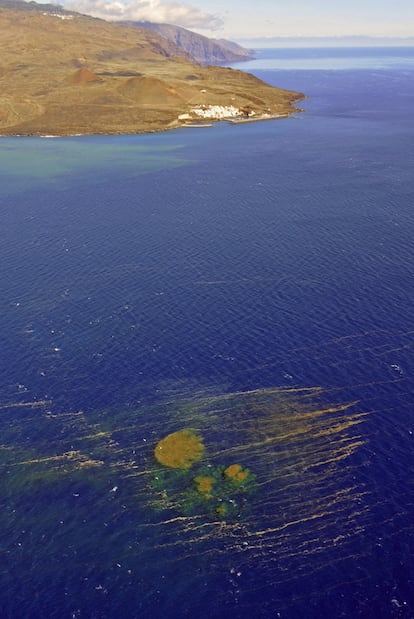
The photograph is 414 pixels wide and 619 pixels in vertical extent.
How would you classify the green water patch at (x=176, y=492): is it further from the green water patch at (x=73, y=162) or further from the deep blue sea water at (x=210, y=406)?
the green water patch at (x=73, y=162)

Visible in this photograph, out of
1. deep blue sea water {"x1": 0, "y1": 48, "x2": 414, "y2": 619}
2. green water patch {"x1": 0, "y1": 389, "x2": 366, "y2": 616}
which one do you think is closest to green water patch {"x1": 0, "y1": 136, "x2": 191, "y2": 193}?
deep blue sea water {"x1": 0, "y1": 48, "x2": 414, "y2": 619}

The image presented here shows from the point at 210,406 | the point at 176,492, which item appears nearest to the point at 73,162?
the point at 210,406

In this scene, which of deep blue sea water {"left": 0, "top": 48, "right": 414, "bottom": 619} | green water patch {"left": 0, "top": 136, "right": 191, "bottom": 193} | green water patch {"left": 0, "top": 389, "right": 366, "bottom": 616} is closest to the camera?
deep blue sea water {"left": 0, "top": 48, "right": 414, "bottom": 619}

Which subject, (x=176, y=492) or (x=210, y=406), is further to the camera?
(x=210, y=406)

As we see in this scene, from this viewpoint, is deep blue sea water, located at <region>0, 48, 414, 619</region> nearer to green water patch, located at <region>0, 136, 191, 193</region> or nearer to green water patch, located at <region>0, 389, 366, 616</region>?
green water patch, located at <region>0, 389, 366, 616</region>

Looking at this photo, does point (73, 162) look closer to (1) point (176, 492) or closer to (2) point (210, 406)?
(2) point (210, 406)

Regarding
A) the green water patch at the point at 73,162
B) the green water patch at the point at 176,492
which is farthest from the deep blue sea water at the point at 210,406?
the green water patch at the point at 73,162
